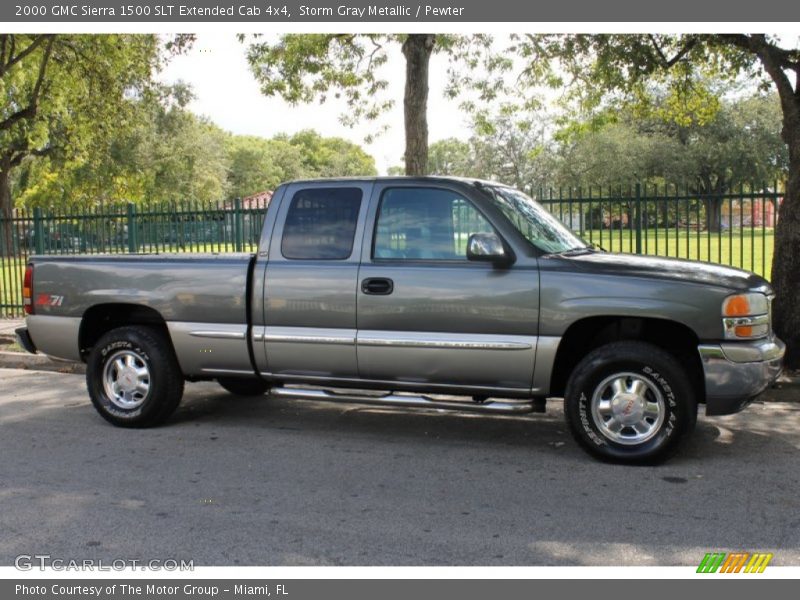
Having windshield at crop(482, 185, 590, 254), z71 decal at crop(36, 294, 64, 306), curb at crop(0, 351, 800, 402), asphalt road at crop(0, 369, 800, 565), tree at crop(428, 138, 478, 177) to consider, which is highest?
tree at crop(428, 138, 478, 177)

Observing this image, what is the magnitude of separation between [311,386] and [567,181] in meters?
49.1

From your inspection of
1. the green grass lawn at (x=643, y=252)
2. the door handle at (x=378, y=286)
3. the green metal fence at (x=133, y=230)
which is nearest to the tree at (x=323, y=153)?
the green grass lawn at (x=643, y=252)

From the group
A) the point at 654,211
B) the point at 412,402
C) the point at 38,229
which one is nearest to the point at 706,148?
the point at 654,211

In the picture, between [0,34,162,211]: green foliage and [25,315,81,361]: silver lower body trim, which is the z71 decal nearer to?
[25,315,81,361]: silver lower body trim

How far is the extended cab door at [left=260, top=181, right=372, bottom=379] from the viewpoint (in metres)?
6.19

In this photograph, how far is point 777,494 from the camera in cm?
501

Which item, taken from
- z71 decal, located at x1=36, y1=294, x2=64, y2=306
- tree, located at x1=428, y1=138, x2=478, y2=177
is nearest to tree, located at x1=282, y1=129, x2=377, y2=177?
tree, located at x1=428, y1=138, x2=478, y2=177

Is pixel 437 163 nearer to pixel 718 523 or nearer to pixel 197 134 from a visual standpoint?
pixel 197 134

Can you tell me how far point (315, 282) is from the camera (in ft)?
20.5

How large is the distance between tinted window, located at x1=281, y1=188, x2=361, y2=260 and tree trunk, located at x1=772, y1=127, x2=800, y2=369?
4933mm

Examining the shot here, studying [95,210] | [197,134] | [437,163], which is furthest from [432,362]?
[437,163]

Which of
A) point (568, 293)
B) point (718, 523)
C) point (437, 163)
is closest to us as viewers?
point (718, 523)

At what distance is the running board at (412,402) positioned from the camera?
19.1ft

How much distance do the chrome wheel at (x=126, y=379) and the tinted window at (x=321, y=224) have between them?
1685 mm
